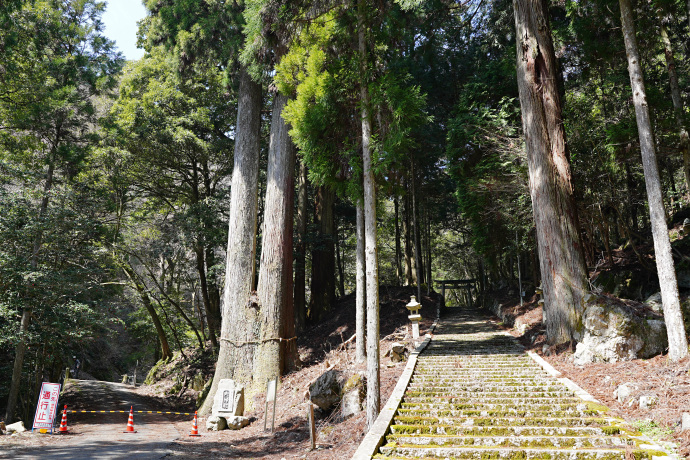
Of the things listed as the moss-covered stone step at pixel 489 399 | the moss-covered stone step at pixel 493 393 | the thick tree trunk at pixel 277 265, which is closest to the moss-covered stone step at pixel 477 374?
the moss-covered stone step at pixel 493 393

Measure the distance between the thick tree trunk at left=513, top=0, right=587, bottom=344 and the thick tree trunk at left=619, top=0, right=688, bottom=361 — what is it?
208 cm

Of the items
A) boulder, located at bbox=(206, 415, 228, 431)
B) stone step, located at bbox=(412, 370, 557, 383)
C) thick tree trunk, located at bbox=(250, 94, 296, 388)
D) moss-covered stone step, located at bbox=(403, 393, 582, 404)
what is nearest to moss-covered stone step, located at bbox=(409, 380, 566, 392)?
stone step, located at bbox=(412, 370, 557, 383)

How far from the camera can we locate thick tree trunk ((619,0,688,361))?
6.04 metres

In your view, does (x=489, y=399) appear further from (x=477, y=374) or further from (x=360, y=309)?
(x=360, y=309)

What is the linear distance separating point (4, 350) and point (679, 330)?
17430 mm

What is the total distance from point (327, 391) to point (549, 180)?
6537 mm

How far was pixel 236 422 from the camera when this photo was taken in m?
9.40

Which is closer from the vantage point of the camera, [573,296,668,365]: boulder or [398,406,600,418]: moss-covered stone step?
[398,406,600,418]: moss-covered stone step

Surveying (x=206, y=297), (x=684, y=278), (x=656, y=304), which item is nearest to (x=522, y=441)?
(x=656, y=304)

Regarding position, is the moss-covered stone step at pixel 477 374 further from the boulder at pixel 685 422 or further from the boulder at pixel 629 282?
the boulder at pixel 629 282

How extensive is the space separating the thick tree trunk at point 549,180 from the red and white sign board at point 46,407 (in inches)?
418

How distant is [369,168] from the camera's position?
6695 mm

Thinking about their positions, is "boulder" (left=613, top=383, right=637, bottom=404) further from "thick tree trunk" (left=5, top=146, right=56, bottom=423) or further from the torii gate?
the torii gate

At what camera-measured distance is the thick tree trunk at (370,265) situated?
5879 mm
